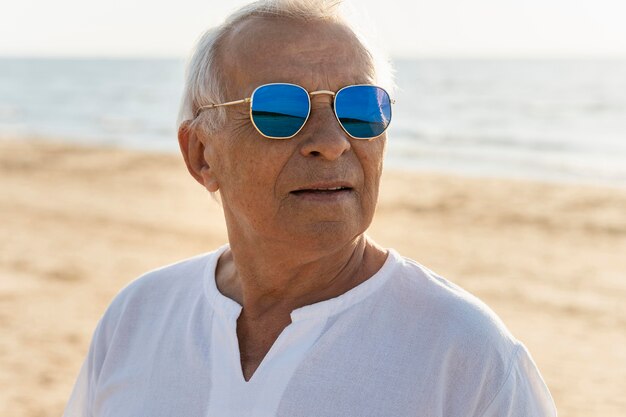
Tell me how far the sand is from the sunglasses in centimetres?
425

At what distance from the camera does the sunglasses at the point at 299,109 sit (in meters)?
1.94

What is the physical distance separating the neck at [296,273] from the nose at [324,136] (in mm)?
232

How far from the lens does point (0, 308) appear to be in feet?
24.9

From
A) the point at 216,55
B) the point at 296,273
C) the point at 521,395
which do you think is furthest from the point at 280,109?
the point at 521,395

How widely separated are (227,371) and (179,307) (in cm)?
32

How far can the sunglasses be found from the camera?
1943mm

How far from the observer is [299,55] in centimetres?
196

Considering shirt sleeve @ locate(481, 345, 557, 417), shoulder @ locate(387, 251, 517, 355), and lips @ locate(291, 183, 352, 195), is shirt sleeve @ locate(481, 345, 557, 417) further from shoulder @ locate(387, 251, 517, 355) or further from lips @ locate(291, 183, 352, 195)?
lips @ locate(291, 183, 352, 195)

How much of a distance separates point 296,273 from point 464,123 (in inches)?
1147

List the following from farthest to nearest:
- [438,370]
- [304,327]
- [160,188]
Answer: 1. [160,188]
2. [304,327]
3. [438,370]

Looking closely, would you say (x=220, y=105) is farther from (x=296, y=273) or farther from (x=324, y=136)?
(x=296, y=273)

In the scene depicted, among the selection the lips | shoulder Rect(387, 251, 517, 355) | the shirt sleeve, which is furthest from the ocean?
the shirt sleeve

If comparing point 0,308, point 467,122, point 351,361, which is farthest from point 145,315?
point 467,122

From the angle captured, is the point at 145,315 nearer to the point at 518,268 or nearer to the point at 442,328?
the point at 442,328
